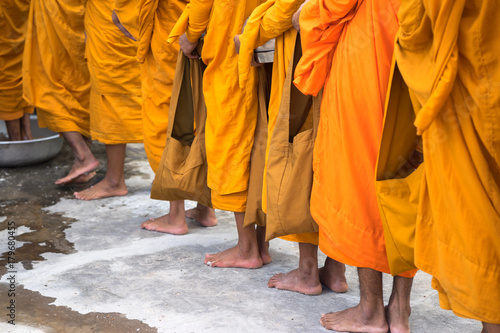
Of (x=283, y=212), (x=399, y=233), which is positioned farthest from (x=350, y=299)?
(x=399, y=233)

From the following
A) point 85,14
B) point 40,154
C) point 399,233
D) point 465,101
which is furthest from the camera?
point 40,154

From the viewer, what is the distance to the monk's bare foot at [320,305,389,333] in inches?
94.7

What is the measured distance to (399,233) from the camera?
6.64 ft

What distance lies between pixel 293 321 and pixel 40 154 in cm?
315

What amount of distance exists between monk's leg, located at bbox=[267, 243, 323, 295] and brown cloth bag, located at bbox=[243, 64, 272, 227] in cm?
29

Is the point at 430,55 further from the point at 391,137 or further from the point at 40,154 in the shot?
the point at 40,154

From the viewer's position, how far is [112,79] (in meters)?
4.21

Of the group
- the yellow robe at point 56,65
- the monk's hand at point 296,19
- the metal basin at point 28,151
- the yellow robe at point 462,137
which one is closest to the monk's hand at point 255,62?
the monk's hand at point 296,19

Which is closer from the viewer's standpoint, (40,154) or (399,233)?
(399,233)

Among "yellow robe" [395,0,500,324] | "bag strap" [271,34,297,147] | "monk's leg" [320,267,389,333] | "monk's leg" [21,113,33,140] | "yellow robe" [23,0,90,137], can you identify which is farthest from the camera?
"monk's leg" [21,113,33,140]

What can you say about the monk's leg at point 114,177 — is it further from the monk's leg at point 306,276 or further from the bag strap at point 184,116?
the monk's leg at point 306,276

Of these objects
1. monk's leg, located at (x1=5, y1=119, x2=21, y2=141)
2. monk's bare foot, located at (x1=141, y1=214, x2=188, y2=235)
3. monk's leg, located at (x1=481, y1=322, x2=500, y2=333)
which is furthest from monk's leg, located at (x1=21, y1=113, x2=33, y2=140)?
monk's leg, located at (x1=481, y1=322, x2=500, y2=333)

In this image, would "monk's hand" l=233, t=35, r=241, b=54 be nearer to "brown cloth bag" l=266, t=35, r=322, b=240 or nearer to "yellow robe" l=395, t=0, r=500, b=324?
"brown cloth bag" l=266, t=35, r=322, b=240

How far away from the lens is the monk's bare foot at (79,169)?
4.52 meters
